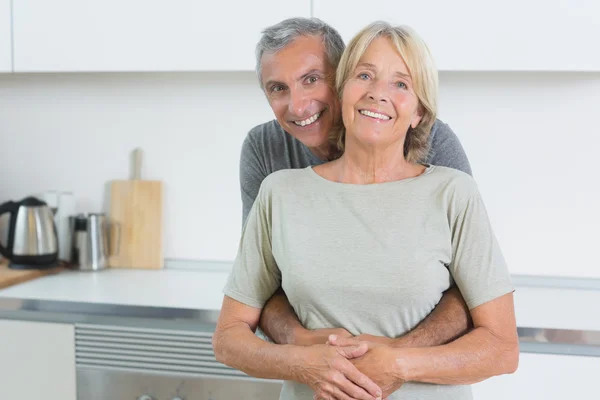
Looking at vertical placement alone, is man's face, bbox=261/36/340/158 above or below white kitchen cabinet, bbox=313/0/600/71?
below

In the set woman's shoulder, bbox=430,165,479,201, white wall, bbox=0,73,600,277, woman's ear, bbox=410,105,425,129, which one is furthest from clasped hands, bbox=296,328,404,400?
white wall, bbox=0,73,600,277

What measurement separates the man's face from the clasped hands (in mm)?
421

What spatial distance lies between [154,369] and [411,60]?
1.27 metres

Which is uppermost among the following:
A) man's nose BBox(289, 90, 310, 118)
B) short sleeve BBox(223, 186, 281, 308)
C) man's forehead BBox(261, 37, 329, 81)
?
man's forehead BBox(261, 37, 329, 81)

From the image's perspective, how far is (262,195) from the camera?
4.22ft

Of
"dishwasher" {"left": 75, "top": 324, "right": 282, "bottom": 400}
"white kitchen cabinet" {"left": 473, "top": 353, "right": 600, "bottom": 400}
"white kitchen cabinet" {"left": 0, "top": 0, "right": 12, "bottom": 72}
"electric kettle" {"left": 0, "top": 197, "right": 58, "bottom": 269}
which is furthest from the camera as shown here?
"electric kettle" {"left": 0, "top": 197, "right": 58, "bottom": 269}

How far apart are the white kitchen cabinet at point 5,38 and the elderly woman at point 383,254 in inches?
54.8

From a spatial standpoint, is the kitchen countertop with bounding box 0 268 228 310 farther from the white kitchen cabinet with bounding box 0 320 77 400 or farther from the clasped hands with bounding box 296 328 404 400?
the clasped hands with bounding box 296 328 404 400

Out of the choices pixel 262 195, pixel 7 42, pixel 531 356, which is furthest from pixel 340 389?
pixel 7 42

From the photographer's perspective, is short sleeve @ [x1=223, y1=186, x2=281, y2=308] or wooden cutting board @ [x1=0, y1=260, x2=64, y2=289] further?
wooden cutting board @ [x1=0, y1=260, x2=64, y2=289]

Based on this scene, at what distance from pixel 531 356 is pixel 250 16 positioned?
1.22 meters

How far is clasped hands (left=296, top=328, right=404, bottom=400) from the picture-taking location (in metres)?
1.12

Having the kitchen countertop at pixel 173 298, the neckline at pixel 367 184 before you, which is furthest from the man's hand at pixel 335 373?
the kitchen countertop at pixel 173 298

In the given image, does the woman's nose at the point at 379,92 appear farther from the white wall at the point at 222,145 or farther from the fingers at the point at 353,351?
the white wall at the point at 222,145
